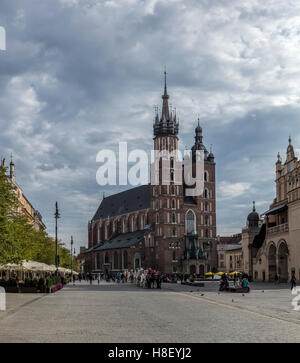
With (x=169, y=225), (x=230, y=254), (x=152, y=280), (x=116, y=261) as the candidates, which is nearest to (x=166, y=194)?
(x=169, y=225)

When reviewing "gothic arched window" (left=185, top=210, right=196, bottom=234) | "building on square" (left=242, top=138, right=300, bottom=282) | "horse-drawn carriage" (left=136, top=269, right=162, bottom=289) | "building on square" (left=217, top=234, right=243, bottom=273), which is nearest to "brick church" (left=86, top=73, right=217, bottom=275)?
"gothic arched window" (left=185, top=210, right=196, bottom=234)

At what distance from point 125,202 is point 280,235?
8603 centimetres

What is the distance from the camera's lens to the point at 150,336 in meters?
13.0

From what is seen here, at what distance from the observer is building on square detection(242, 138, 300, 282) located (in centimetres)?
5091

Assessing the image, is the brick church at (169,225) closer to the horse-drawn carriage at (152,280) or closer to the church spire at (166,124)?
the church spire at (166,124)

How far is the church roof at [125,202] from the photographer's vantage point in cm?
12862

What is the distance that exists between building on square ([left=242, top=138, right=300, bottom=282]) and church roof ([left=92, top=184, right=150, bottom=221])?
195ft

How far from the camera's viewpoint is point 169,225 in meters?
109

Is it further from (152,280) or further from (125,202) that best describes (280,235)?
(125,202)

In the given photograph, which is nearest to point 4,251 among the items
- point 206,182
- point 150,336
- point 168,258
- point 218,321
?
point 218,321

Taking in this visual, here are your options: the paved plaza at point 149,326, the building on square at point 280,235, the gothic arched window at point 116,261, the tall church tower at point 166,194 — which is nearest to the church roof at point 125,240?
the gothic arched window at point 116,261

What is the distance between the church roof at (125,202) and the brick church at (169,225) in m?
0.44
